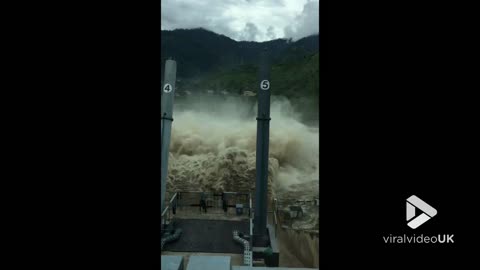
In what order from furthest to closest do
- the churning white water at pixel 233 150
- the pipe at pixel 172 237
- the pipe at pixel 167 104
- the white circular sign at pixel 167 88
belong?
1. the churning white water at pixel 233 150
2. the pipe at pixel 172 237
3. the white circular sign at pixel 167 88
4. the pipe at pixel 167 104

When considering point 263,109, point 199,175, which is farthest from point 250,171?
point 263,109

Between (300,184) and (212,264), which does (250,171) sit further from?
(212,264)

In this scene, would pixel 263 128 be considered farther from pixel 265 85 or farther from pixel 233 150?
pixel 233 150

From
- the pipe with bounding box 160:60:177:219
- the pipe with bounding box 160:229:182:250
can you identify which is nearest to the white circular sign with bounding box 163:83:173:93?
the pipe with bounding box 160:60:177:219

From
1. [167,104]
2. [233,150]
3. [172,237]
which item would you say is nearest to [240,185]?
[233,150]

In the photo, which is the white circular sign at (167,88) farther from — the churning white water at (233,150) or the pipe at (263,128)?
the churning white water at (233,150)

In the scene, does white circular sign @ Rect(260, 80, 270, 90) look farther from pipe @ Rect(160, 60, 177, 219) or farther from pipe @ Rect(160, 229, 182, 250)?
pipe @ Rect(160, 229, 182, 250)

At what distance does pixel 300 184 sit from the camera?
23.1m
